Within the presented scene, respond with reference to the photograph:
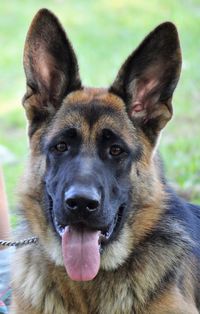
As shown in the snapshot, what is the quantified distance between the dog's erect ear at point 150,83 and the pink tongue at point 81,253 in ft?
2.40

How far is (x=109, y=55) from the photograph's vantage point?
47.9ft

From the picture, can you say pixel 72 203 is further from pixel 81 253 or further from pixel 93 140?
pixel 93 140

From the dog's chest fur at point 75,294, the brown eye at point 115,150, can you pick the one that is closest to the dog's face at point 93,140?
the brown eye at point 115,150

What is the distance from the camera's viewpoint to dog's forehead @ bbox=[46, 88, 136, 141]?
161 inches

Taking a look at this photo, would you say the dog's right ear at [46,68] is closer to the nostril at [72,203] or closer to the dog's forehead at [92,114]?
the dog's forehead at [92,114]

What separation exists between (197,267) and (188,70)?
809 cm

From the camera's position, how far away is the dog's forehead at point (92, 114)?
4082mm

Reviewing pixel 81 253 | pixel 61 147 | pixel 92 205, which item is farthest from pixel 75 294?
pixel 61 147

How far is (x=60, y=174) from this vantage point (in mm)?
3955

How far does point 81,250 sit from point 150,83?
114 cm

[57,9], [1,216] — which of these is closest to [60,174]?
[1,216]

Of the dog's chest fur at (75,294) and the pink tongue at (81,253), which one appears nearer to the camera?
the pink tongue at (81,253)

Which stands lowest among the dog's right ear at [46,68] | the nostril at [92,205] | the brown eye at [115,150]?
the nostril at [92,205]

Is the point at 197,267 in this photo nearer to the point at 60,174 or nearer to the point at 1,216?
the point at 60,174
